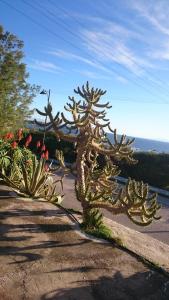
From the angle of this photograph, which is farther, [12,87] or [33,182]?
[12,87]

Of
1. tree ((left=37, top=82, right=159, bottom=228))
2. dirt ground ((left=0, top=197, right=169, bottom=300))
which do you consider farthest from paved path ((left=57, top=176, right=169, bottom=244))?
dirt ground ((left=0, top=197, right=169, bottom=300))

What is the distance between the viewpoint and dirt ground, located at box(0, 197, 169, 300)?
217 inches

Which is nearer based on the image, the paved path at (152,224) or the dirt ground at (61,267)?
the dirt ground at (61,267)

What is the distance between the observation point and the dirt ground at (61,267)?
5.52 metres

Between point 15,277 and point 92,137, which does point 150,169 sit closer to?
point 92,137

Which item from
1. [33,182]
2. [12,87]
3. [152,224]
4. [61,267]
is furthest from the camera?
[12,87]

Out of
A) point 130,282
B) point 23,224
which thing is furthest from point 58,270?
point 23,224

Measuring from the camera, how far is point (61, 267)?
6215mm

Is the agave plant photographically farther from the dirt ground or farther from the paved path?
the paved path

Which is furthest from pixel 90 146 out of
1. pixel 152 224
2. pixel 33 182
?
pixel 152 224

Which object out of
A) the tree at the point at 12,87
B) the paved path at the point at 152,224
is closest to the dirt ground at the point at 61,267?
the paved path at the point at 152,224

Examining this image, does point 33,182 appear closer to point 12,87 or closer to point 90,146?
point 90,146

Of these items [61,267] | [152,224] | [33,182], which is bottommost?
[152,224]

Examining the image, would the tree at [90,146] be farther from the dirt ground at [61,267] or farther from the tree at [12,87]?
the tree at [12,87]
